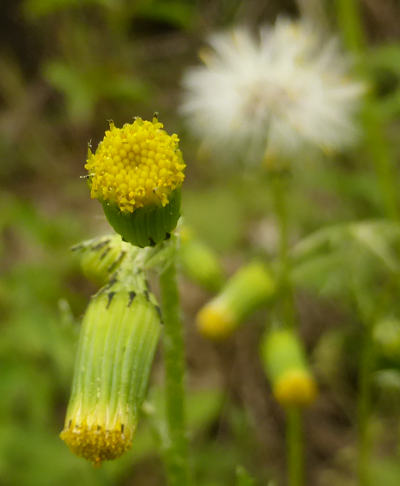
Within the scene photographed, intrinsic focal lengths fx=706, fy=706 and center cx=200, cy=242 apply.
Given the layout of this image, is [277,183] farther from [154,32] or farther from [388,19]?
[154,32]

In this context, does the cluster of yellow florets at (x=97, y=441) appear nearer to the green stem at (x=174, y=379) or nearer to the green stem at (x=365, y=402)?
the green stem at (x=174, y=379)

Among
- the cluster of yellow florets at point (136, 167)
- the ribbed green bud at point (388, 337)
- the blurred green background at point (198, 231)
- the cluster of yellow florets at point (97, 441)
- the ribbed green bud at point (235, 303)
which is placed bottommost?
the cluster of yellow florets at point (97, 441)

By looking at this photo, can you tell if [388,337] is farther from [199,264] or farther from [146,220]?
[146,220]

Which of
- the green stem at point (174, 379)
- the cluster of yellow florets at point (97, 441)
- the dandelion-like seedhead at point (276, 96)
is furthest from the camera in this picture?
the dandelion-like seedhead at point (276, 96)

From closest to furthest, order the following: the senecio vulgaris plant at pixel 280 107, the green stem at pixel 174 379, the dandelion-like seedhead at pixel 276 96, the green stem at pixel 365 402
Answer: the green stem at pixel 174 379 → the green stem at pixel 365 402 → the senecio vulgaris plant at pixel 280 107 → the dandelion-like seedhead at pixel 276 96

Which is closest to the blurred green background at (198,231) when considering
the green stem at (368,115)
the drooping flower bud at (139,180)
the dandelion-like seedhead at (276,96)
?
the green stem at (368,115)

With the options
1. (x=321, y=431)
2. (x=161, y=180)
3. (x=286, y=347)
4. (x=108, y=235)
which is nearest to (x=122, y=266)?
(x=108, y=235)

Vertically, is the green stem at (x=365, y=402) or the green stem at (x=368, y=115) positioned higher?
the green stem at (x=368, y=115)
